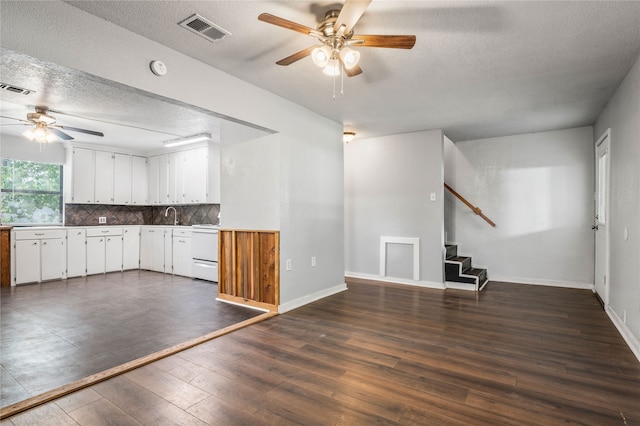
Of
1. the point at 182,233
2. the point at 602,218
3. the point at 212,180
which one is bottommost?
the point at 182,233

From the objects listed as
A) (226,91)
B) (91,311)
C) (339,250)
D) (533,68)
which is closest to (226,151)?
(226,91)

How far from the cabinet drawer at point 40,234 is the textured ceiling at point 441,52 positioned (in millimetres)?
2502

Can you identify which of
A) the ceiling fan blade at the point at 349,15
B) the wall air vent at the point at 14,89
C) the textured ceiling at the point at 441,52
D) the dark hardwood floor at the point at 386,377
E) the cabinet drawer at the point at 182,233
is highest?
the textured ceiling at the point at 441,52

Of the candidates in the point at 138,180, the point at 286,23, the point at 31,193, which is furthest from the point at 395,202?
the point at 31,193

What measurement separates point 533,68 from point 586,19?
0.77 meters

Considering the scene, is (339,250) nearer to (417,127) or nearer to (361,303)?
(361,303)

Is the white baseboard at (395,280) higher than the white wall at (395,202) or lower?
lower

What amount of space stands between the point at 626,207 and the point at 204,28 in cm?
397

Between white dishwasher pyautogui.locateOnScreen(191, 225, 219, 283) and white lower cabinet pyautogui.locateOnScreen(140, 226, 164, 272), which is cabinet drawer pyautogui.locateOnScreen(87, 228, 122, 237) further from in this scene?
white dishwasher pyautogui.locateOnScreen(191, 225, 219, 283)

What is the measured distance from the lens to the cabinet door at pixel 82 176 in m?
6.11

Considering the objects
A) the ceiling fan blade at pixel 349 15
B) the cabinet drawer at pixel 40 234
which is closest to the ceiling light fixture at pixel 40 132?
the cabinet drawer at pixel 40 234

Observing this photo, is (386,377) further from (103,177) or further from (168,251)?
(103,177)

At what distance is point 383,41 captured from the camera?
2098mm

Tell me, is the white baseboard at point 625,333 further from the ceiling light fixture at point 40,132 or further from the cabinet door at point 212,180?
the ceiling light fixture at point 40,132
